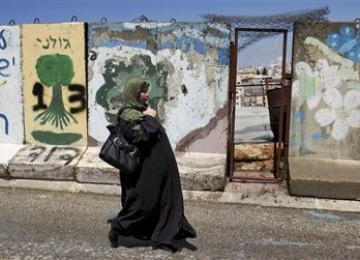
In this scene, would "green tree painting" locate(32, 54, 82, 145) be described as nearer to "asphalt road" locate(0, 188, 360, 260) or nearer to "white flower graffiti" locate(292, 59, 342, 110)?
"asphalt road" locate(0, 188, 360, 260)

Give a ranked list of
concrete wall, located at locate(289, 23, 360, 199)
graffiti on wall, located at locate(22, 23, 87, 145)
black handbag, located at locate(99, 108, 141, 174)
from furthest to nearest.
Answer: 1. graffiti on wall, located at locate(22, 23, 87, 145)
2. concrete wall, located at locate(289, 23, 360, 199)
3. black handbag, located at locate(99, 108, 141, 174)

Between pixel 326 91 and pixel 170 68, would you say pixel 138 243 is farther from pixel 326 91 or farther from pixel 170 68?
pixel 326 91

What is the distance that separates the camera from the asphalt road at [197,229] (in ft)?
14.9

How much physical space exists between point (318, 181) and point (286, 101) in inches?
46.3

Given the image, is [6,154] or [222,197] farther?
[6,154]

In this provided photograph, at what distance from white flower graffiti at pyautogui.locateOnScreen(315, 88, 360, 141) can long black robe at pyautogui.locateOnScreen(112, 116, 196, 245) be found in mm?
2969

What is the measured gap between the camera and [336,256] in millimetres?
4547

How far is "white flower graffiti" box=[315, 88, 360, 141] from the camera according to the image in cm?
658

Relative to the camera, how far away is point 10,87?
24.3 ft

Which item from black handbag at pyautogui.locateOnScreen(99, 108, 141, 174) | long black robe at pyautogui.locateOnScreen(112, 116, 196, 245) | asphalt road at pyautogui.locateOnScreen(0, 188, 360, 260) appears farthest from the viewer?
asphalt road at pyautogui.locateOnScreen(0, 188, 360, 260)

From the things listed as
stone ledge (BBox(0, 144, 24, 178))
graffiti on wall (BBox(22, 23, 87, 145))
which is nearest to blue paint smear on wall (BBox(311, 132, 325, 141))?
graffiti on wall (BBox(22, 23, 87, 145))

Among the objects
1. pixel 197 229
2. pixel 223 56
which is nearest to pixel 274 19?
pixel 223 56

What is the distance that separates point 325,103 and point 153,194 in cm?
323

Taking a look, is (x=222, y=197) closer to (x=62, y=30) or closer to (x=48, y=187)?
(x=48, y=187)
